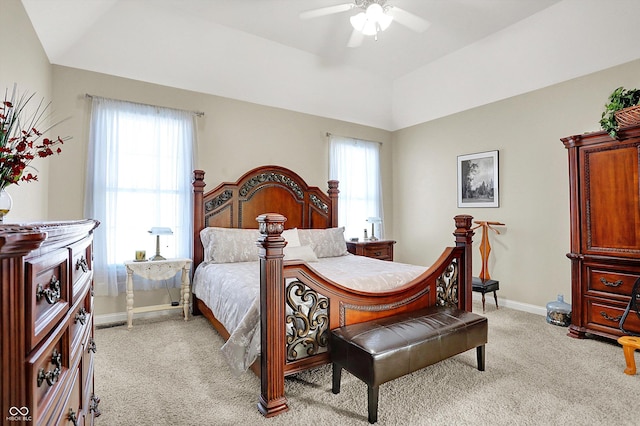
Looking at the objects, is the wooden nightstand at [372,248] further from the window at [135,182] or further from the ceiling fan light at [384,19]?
the ceiling fan light at [384,19]

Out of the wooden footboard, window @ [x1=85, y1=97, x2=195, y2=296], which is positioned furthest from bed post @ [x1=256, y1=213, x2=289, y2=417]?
window @ [x1=85, y1=97, x2=195, y2=296]

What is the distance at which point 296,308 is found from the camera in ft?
6.91

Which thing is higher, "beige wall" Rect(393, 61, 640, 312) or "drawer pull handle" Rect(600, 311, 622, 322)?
"beige wall" Rect(393, 61, 640, 312)

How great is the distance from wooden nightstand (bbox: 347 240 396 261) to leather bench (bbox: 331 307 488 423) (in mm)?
2323

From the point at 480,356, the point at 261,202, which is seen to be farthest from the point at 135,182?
the point at 480,356

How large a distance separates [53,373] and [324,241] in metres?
3.52

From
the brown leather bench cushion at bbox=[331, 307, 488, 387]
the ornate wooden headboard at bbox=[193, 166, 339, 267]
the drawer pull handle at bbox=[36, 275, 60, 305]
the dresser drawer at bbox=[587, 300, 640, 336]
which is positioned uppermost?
the ornate wooden headboard at bbox=[193, 166, 339, 267]

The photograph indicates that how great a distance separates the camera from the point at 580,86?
12.1 ft

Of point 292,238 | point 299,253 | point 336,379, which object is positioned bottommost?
point 336,379

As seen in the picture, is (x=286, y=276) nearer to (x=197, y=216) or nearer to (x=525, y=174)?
(x=197, y=216)

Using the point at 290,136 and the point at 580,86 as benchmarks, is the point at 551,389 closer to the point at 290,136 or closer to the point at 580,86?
the point at 580,86

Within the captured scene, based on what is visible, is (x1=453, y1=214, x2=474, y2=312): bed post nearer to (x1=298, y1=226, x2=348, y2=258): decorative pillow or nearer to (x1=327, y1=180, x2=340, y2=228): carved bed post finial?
(x1=298, y1=226, x2=348, y2=258): decorative pillow

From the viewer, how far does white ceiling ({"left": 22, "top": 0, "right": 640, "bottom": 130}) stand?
338 centimetres

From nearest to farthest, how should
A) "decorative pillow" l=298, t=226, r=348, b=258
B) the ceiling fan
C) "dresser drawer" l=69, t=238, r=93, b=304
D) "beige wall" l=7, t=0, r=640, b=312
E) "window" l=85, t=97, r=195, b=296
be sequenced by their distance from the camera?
"dresser drawer" l=69, t=238, r=93, b=304 < the ceiling fan < "beige wall" l=7, t=0, r=640, b=312 < "window" l=85, t=97, r=195, b=296 < "decorative pillow" l=298, t=226, r=348, b=258
